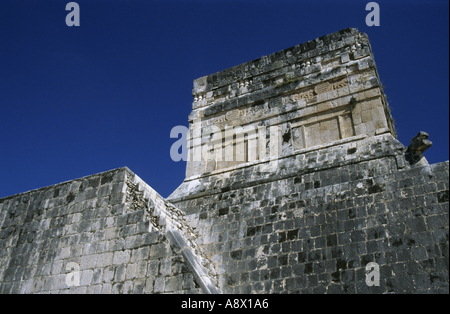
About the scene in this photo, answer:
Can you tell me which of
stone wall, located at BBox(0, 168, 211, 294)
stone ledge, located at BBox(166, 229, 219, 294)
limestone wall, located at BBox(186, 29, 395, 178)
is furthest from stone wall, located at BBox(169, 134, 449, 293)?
stone wall, located at BBox(0, 168, 211, 294)

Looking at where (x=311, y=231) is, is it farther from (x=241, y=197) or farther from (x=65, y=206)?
(x=65, y=206)

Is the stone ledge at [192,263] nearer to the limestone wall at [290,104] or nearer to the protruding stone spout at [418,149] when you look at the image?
the limestone wall at [290,104]

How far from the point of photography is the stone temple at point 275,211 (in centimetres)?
617

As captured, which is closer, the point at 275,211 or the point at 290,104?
the point at 275,211

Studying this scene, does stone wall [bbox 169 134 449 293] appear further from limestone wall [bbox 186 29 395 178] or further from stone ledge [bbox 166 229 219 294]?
stone ledge [bbox 166 229 219 294]

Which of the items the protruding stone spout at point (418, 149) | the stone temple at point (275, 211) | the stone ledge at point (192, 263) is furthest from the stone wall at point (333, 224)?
the stone ledge at point (192, 263)

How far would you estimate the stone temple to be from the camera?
6.17 meters

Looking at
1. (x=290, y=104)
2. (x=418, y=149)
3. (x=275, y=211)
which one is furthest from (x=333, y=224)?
(x=290, y=104)

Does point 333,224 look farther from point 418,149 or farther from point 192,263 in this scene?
point 192,263

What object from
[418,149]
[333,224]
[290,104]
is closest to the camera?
[333,224]

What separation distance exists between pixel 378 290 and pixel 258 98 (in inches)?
218

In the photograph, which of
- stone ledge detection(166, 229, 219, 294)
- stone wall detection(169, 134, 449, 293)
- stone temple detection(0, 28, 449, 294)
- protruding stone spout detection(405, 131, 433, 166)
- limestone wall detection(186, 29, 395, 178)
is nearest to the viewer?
stone ledge detection(166, 229, 219, 294)

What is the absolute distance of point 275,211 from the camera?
7621 mm
